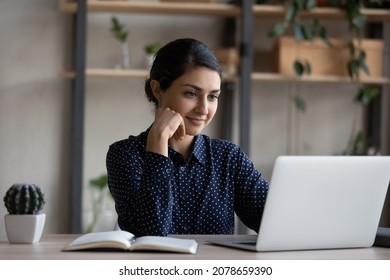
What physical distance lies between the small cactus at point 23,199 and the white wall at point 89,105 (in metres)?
2.40

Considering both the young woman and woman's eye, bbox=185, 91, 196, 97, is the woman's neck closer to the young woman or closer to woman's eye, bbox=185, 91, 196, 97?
the young woman

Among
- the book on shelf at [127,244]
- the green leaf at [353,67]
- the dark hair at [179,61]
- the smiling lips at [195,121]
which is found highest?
the dark hair at [179,61]

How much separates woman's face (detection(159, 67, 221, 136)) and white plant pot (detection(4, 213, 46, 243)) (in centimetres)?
65

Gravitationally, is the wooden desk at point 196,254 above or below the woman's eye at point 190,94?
A: below

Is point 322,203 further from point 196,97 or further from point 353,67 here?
point 353,67

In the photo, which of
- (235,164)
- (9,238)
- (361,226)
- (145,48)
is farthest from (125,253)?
(145,48)

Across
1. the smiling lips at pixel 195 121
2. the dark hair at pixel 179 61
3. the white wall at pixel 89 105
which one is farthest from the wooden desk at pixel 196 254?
the white wall at pixel 89 105

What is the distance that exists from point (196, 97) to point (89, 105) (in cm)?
204

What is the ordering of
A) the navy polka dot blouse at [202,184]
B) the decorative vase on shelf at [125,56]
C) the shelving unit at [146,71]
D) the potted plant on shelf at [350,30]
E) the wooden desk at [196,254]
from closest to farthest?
1. the wooden desk at [196,254]
2. the navy polka dot blouse at [202,184]
3. the shelving unit at [146,71]
4. the potted plant on shelf at [350,30]
5. the decorative vase on shelf at [125,56]

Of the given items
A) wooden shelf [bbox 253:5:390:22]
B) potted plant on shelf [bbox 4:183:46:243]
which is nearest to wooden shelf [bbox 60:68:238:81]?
wooden shelf [bbox 253:5:390:22]

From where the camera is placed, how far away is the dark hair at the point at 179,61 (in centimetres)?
224

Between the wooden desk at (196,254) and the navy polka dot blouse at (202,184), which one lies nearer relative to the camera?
the wooden desk at (196,254)

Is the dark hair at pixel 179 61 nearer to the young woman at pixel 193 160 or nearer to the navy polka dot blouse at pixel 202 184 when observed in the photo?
the young woman at pixel 193 160

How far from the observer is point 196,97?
221 centimetres
